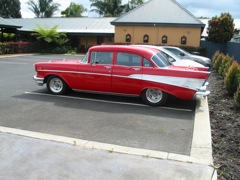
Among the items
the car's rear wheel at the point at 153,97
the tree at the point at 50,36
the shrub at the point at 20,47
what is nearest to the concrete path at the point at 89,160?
the car's rear wheel at the point at 153,97

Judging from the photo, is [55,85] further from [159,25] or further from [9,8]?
[9,8]

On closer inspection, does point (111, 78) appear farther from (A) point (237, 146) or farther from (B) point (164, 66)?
(A) point (237, 146)

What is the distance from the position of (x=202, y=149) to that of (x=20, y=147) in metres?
3.04

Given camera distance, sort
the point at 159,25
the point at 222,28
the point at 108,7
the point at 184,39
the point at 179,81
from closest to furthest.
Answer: the point at 179,81 → the point at 222,28 → the point at 184,39 → the point at 159,25 → the point at 108,7

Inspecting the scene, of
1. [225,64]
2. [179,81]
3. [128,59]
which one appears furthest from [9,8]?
[179,81]

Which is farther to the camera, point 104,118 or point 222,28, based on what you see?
point 222,28

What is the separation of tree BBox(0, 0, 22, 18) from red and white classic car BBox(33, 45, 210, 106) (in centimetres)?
6281

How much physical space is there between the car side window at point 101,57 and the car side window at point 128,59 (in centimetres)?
27

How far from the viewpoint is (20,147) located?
4.80 m

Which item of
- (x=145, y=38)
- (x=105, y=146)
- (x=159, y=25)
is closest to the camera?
(x=105, y=146)

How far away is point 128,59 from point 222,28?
21.2 m

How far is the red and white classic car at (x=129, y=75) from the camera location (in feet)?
25.2

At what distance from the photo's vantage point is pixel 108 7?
6006 centimetres

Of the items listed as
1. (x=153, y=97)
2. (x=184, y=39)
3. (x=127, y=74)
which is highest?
(x=184, y=39)
